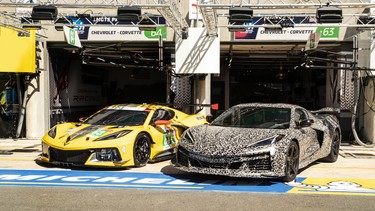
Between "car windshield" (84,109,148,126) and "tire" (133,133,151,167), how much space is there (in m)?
0.48

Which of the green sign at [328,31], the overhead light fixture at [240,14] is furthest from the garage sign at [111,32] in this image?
the green sign at [328,31]

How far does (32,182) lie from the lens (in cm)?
689

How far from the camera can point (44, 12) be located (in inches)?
409

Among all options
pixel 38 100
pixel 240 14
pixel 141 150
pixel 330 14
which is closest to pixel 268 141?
pixel 141 150

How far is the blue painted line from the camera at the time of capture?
21.5 ft

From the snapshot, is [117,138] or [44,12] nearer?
[117,138]

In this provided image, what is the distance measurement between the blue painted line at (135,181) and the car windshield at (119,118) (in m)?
1.34

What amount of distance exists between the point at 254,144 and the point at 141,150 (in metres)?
2.62

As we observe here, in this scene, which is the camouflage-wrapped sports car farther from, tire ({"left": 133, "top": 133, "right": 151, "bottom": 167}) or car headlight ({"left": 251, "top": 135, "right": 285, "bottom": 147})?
tire ({"left": 133, "top": 133, "right": 151, "bottom": 167})

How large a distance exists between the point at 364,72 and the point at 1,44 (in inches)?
455

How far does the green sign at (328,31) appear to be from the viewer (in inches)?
548

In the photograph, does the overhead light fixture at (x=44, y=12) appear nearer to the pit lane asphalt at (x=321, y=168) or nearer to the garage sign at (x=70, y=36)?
the garage sign at (x=70, y=36)

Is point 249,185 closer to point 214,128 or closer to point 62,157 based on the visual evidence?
point 214,128

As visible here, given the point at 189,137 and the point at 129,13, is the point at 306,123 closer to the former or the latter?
the point at 189,137
